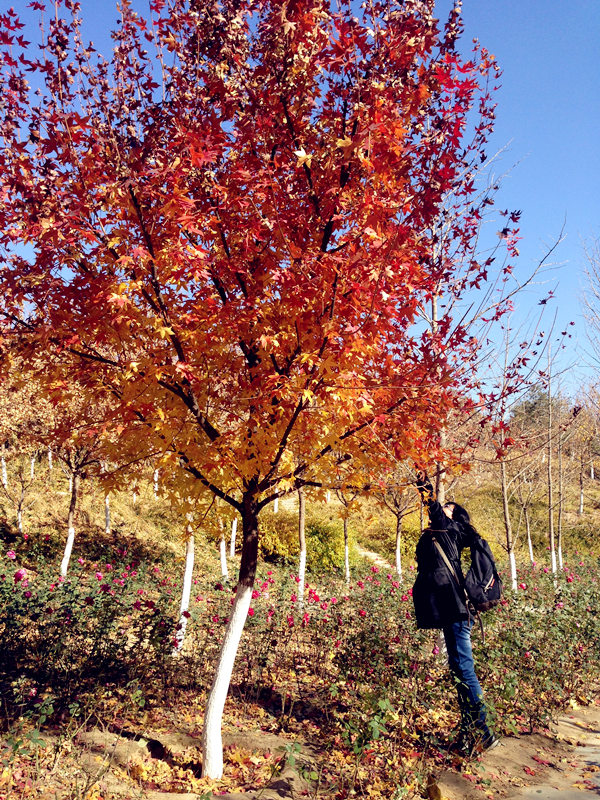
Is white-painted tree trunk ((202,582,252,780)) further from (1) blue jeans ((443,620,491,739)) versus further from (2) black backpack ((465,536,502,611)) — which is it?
(2) black backpack ((465,536,502,611))

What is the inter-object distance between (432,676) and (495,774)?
5.93 ft

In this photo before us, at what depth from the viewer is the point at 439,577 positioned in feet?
13.5

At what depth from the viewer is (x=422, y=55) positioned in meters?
3.16

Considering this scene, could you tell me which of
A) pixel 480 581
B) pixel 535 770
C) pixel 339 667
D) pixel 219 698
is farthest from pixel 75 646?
pixel 535 770

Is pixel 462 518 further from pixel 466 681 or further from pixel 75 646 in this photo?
pixel 75 646

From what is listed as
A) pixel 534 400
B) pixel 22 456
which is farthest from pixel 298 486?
pixel 534 400

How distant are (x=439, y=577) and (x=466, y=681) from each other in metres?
0.81

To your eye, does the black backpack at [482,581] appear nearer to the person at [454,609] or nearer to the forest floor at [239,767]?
the person at [454,609]

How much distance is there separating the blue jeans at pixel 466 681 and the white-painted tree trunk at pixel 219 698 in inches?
67.2

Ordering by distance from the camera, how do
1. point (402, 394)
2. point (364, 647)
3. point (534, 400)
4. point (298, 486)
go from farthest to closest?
point (534, 400), point (364, 647), point (298, 486), point (402, 394)

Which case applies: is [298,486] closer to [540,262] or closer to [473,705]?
[473,705]

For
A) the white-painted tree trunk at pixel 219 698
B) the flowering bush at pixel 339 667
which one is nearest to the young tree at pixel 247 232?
the white-painted tree trunk at pixel 219 698

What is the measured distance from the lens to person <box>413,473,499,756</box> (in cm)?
395

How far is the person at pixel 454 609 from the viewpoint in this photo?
12.9 ft
